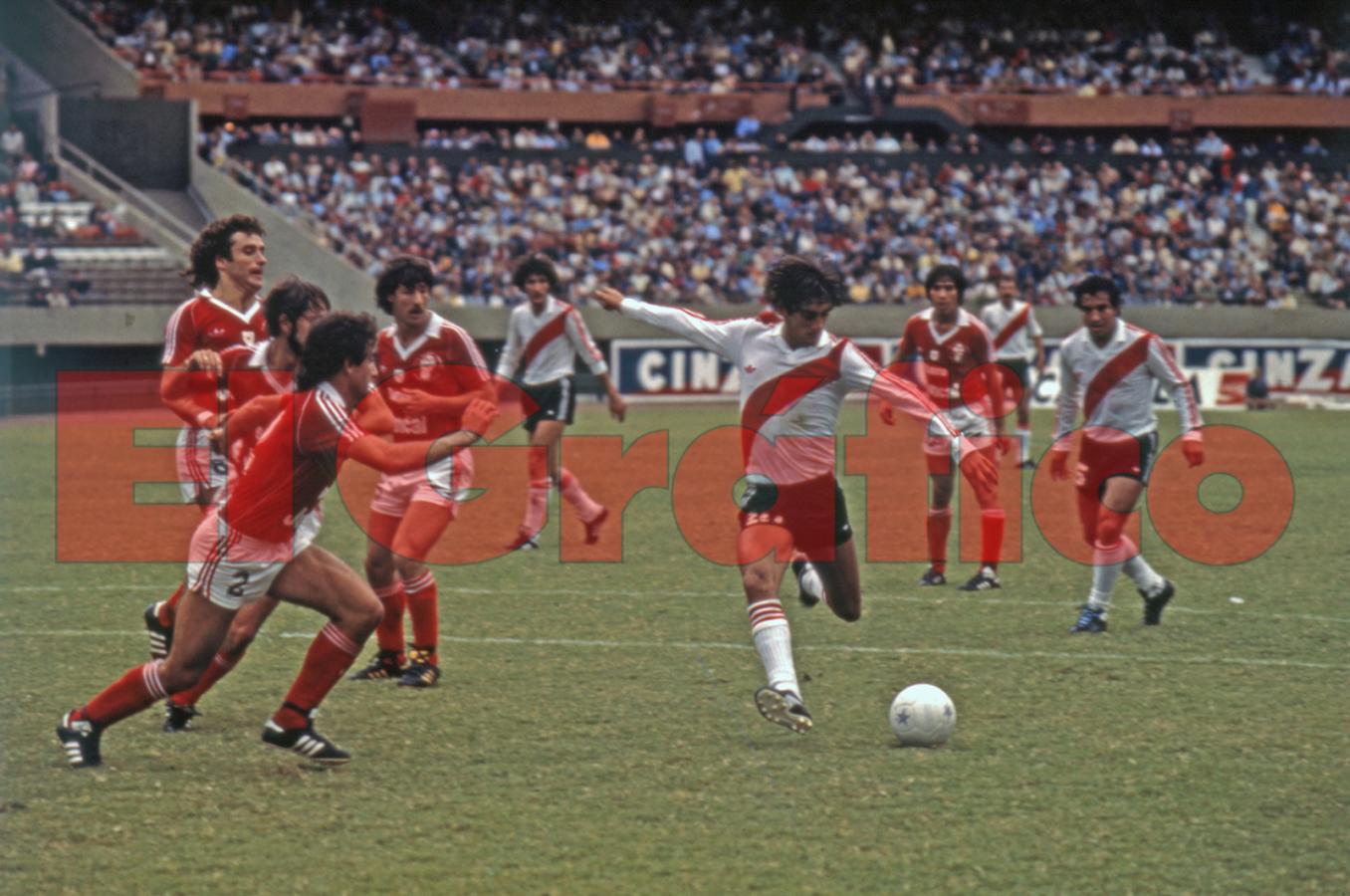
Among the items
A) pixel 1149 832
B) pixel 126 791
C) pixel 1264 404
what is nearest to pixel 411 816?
pixel 126 791

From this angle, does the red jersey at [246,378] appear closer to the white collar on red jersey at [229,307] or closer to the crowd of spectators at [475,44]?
the white collar on red jersey at [229,307]

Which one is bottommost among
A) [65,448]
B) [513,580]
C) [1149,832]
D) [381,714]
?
[65,448]

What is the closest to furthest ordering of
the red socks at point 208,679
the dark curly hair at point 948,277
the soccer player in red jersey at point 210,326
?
the red socks at point 208,679 → the soccer player in red jersey at point 210,326 → the dark curly hair at point 948,277

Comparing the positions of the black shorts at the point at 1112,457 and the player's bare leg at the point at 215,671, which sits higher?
the black shorts at the point at 1112,457

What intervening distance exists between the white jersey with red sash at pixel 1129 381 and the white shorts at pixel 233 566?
6105mm

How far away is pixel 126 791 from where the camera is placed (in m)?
6.66

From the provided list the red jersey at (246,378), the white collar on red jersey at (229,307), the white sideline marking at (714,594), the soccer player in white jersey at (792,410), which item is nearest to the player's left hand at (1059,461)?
the white sideline marking at (714,594)

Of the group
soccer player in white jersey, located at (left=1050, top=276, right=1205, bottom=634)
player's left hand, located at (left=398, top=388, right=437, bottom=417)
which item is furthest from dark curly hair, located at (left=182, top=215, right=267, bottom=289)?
soccer player in white jersey, located at (left=1050, top=276, right=1205, bottom=634)

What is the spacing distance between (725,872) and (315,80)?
1482 inches

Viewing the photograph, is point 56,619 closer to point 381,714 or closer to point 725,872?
point 381,714

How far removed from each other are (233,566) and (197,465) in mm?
2543

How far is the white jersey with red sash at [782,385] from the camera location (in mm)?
8164

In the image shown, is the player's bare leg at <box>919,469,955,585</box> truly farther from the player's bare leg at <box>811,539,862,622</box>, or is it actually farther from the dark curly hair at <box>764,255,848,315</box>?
the dark curly hair at <box>764,255,848,315</box>

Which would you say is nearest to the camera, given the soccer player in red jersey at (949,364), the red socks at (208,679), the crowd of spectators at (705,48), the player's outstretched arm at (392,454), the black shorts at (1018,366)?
the player's outstretched arm at (392,454)
